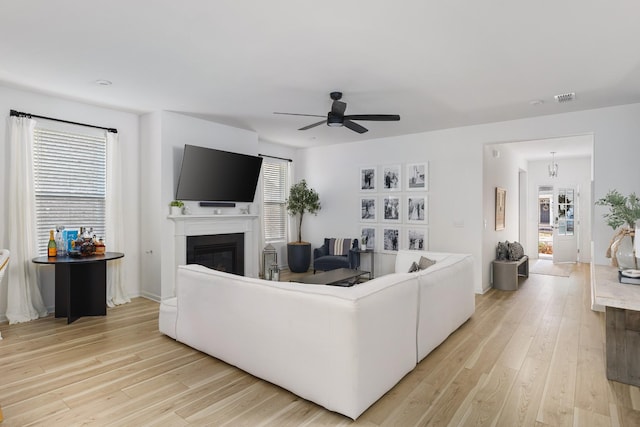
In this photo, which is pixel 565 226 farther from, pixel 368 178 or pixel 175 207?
pixel 175 207

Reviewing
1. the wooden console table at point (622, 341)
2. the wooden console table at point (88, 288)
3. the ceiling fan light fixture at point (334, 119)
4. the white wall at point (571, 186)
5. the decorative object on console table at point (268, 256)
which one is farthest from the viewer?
the white wall at point (571, 186)

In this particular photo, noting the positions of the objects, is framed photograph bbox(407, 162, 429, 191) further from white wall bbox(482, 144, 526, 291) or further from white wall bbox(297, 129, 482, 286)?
white wall bbox(482, 144, 526, 291)

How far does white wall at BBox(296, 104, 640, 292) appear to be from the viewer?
4656mm

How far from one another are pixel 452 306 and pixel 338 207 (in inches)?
158

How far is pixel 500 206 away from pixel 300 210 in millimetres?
3764

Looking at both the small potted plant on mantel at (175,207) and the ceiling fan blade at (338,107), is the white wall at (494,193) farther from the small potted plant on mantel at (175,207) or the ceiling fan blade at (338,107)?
the small potted plant on mantel at (175,207)

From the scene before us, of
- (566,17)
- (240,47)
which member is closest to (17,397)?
(240,47)

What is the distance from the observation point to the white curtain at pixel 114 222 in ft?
16.1

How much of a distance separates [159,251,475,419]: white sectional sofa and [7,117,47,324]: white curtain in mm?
2121

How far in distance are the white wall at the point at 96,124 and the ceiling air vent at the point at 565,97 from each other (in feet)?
18.1

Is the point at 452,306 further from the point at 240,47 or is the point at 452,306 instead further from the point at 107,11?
the point at 107,11

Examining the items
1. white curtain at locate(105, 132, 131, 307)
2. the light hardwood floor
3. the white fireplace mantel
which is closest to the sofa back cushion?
the white fireplace mantel

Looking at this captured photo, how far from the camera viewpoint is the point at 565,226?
355 inches

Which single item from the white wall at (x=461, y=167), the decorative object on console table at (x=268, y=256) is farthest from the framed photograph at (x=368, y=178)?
the decorative object on console table at (x=268, y=256)
